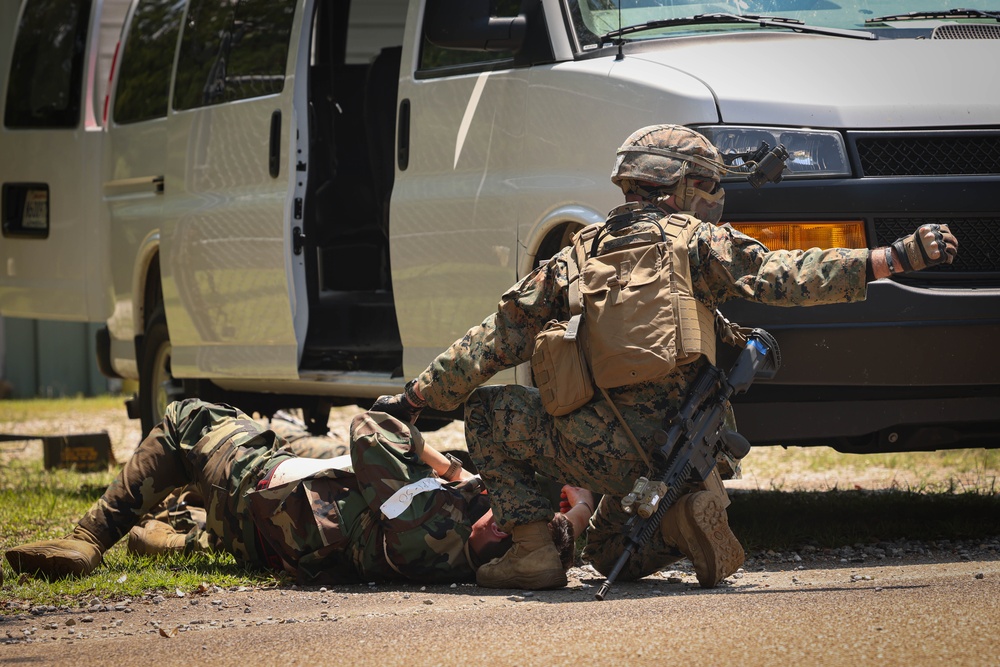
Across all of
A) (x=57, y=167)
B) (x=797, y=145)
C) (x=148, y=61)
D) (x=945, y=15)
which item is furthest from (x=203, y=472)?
(x=57, y=167)

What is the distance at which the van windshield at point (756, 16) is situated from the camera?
17.5ft

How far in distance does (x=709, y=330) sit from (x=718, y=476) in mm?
474

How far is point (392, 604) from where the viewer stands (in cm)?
468

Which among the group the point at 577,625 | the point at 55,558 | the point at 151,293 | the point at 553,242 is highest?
the point at 553,242

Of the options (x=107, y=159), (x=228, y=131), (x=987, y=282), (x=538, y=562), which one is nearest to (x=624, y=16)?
(x=987, y=282)

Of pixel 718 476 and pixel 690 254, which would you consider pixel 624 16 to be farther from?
pixel 718 476

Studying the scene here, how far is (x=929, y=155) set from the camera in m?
4.99

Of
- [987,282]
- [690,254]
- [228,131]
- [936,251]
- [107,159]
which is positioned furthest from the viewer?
[107,159]

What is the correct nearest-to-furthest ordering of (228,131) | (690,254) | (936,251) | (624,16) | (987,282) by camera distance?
(936,251)
(690,254)
(987,282)
(624,16)
(228,131)

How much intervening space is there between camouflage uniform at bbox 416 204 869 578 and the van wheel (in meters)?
3.36

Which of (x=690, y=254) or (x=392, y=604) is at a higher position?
(x=690, y=254)

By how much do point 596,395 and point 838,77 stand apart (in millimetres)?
1355

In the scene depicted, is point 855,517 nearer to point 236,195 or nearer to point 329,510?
point 329,510

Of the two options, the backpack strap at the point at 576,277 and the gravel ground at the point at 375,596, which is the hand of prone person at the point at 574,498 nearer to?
the gravel ground at the point at 375,596
